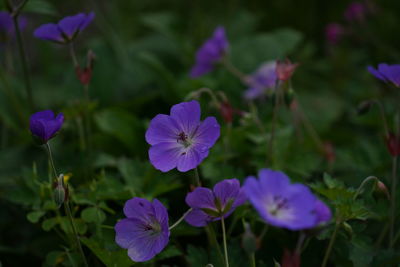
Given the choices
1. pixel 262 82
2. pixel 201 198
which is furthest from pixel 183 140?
pixel 262 82

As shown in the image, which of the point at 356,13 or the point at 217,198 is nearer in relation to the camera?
the point at 217,198

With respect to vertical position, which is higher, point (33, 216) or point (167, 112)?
point (33, 216)

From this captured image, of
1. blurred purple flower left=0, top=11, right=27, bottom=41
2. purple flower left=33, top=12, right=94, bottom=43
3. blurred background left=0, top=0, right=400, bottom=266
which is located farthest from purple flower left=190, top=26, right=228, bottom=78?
blurred purple flower left=0, top=11, right=27, bottom=41

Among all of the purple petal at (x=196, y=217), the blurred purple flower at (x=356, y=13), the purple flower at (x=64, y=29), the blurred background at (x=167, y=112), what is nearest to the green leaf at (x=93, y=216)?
the blurred background at (x=167, y=112)

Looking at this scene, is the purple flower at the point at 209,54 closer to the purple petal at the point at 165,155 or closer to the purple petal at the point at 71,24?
the purple petal at the point at 71,24

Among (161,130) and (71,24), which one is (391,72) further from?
(71,24)
